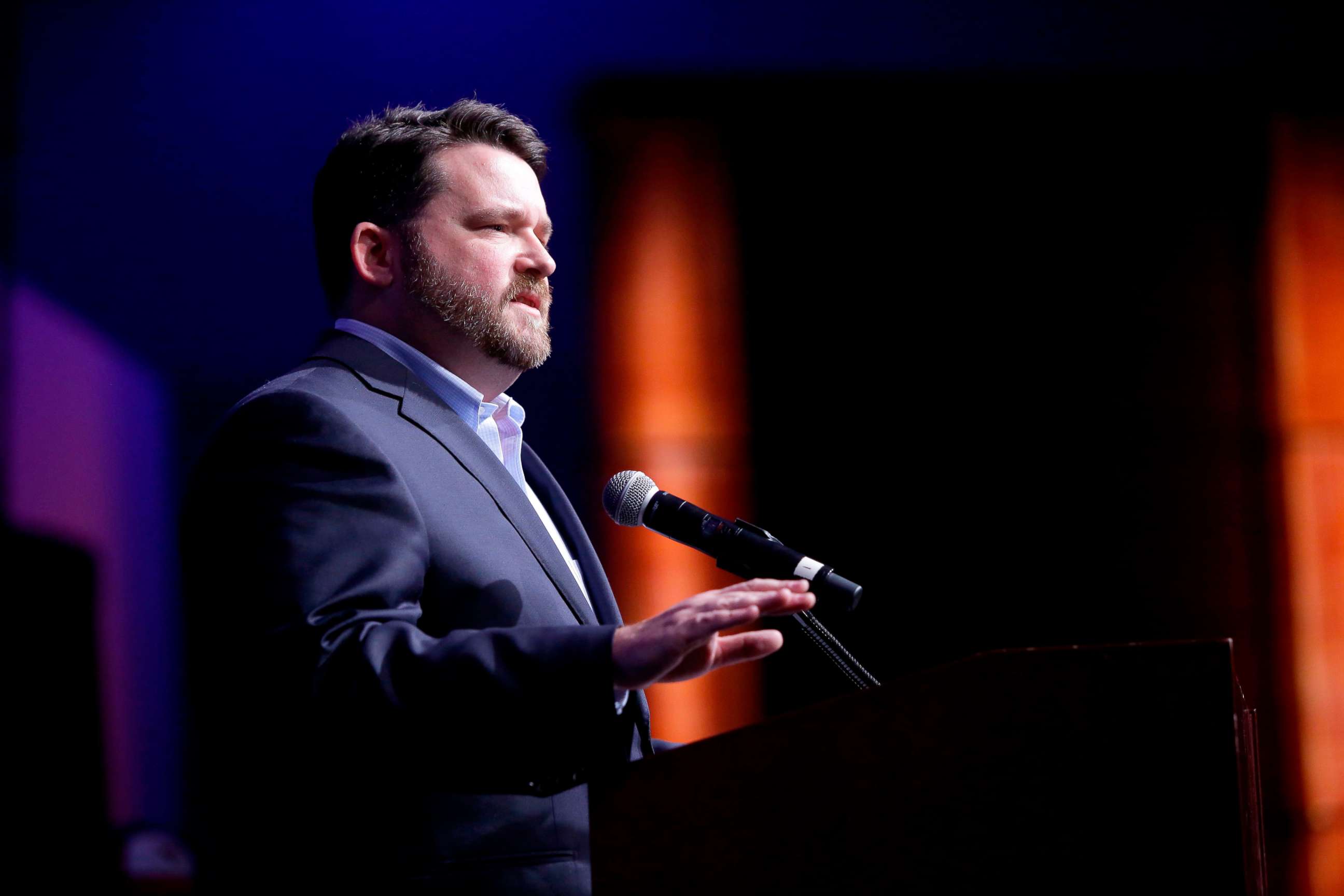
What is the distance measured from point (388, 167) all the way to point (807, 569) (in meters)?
1.06

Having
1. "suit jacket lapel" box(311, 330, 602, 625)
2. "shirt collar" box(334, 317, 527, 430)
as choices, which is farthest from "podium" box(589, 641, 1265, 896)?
"shirt collar" box(334, 317, 527, 430)

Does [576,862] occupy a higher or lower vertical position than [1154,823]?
lower

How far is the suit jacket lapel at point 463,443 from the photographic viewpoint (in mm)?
1478

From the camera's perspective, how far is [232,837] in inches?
52.8

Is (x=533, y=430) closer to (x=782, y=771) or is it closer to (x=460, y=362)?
(x=460, y=362)

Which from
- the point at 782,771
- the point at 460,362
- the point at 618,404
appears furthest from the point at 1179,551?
the point at 782,771

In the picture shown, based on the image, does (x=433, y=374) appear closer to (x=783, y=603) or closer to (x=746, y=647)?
(x=746, y=647)

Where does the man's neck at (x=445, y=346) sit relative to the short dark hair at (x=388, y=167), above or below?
below

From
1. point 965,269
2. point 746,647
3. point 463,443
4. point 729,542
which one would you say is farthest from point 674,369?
point 746,647

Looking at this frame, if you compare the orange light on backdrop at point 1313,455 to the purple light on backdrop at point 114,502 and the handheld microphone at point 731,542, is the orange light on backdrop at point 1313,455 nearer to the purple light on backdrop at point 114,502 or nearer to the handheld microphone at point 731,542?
the handheld microphone at point 731,542

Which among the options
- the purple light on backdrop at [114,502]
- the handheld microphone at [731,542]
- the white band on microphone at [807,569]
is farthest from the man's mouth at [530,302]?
the purple light on backdrop at [114,502]

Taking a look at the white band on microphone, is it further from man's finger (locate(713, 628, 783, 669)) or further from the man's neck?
the man's neck

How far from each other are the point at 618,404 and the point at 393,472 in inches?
74.5

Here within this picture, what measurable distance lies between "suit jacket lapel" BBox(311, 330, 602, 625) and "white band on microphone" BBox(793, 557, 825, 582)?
Result: 0.37 m
